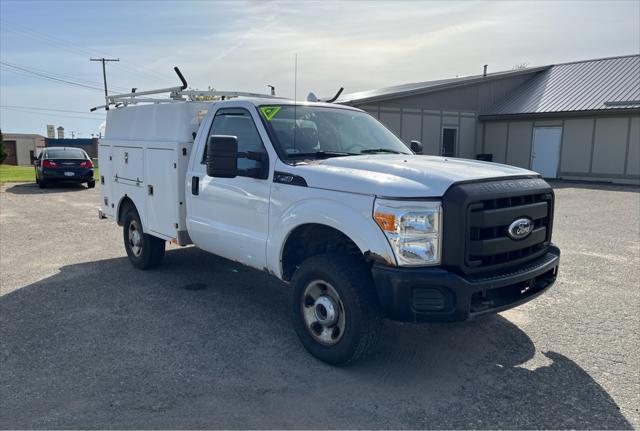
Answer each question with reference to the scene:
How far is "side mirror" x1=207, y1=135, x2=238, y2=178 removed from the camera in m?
4.17

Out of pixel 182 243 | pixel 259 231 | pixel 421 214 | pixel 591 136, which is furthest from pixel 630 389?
pixel 591 136

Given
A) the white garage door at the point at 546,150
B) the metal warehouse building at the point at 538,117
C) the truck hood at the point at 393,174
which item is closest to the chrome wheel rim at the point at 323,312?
the truck hood at the point at 393,174

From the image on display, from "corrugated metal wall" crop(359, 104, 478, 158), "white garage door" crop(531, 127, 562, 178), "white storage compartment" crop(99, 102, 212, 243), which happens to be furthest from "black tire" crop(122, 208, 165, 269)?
"white garage door" crop(531, 127, 562, 178)

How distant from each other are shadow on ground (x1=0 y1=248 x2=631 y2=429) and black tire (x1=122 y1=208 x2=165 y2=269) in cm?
113

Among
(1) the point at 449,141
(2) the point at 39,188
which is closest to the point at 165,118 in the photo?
(2) the point at 39,188

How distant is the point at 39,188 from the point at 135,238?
13774mm

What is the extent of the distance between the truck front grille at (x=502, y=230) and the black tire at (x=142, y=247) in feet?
14.6

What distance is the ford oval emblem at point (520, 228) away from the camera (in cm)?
371

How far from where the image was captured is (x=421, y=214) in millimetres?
3422

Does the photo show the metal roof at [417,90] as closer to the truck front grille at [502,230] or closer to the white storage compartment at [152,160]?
the white storage compartment at [152,160]

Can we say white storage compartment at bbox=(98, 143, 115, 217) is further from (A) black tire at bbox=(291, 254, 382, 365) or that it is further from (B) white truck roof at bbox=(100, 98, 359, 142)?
(A) black tire at bbox=(291, 254, 382, 365)

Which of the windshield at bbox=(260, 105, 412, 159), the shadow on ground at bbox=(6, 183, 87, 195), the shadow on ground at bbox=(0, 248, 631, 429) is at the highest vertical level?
the windshield at bbox=(260, 105, 412, 159)

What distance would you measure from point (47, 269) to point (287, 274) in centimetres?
424

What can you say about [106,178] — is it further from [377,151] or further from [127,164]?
[377,151]
